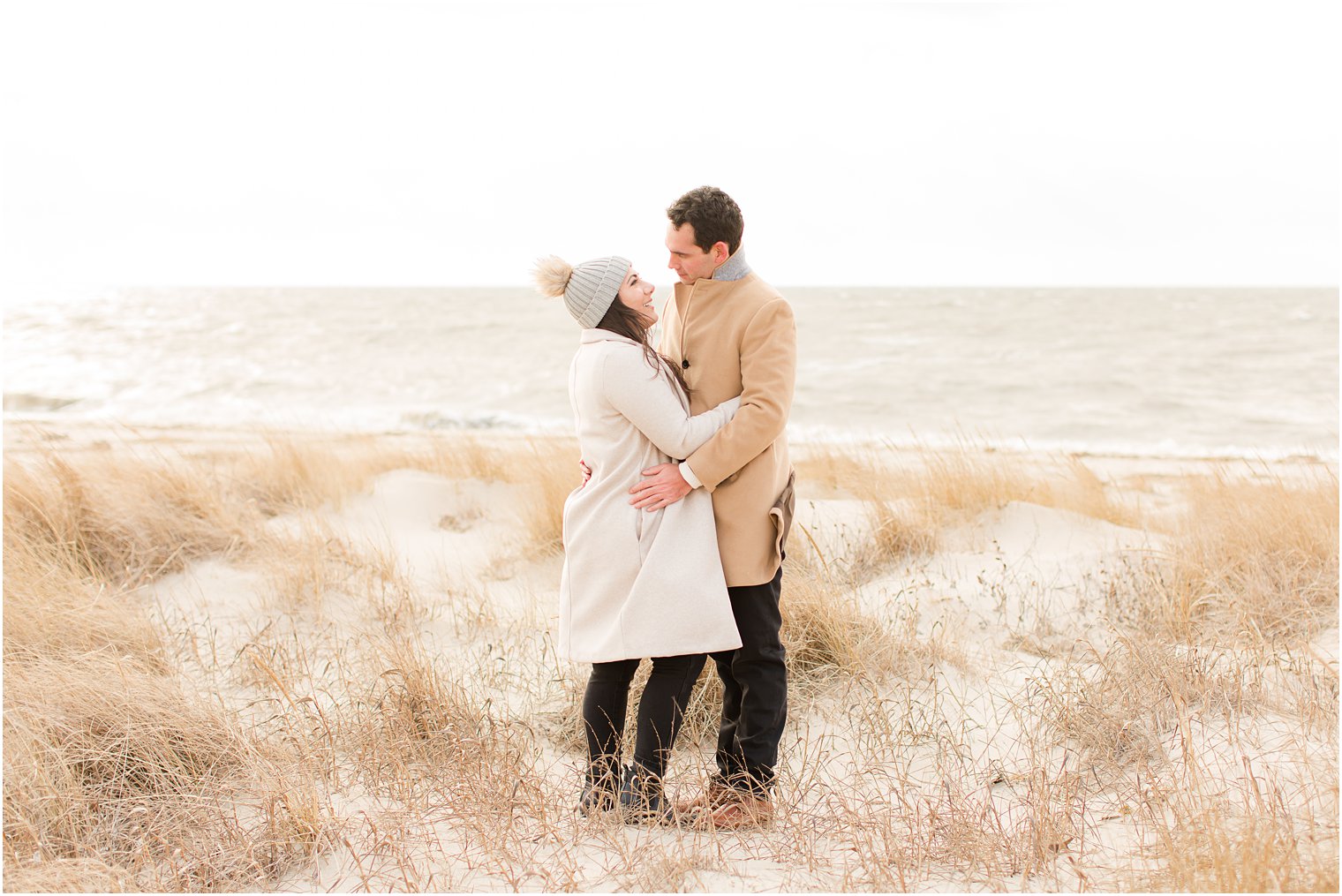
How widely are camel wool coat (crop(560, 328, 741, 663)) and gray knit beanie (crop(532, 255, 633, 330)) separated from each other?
8 cm

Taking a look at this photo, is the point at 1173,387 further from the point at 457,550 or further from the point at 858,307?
the point at 858,307

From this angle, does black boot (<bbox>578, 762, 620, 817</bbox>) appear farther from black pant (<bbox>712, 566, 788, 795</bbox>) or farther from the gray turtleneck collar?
the gray turtleneck collar

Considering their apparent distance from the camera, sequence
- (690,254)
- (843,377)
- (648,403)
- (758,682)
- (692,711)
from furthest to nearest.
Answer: (843,377) < (692,711) < (758,682) < (690,254) < (648,403)

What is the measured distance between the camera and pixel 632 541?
2.76 meters

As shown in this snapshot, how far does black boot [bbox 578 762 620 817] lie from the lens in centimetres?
273

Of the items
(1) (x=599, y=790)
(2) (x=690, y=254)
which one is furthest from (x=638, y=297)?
(1) (x=599, y=790)

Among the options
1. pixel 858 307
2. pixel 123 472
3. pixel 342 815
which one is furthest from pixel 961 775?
pixel 858 307

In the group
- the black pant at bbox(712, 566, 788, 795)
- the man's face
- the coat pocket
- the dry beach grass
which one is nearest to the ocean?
the dry beach grass

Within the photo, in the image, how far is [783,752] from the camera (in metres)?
3.21

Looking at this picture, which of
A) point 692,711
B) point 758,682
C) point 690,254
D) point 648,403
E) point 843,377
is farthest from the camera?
point 843,377

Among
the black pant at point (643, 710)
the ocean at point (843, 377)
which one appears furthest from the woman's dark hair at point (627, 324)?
the ocean at point (843, 377)

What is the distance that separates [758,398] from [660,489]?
42cm

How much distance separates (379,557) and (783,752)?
9.17 feet

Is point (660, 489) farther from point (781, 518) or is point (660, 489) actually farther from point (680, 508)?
point (781, 518)
